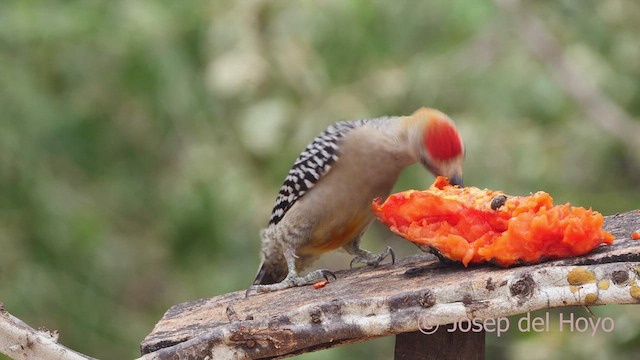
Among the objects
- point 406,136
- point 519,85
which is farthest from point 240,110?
point 406,136

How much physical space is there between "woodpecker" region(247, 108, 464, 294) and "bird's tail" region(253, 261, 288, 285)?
139 mm

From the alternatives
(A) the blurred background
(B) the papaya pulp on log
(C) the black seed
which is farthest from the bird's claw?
(A) the blurred background

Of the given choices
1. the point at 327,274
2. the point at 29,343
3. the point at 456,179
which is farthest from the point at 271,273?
the point at 29,343

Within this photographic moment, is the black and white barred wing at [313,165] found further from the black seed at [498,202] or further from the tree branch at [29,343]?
the tree branch at [29,343]

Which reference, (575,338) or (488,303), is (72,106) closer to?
(575,338)

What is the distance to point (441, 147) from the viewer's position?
13.5ft

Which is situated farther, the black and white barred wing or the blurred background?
the blurred background

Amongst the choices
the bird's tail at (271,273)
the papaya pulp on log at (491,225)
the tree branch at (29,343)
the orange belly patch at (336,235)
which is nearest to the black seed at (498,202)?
the papaya pulp on log at (491,225)

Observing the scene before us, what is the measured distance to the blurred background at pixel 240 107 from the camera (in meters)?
7.54

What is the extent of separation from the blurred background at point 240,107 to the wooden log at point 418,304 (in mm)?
3921

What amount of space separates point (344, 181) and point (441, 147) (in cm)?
56

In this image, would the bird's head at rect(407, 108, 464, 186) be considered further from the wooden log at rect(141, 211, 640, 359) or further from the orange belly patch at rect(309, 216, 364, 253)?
the wooden log at rect(141, 211, 640, 359)

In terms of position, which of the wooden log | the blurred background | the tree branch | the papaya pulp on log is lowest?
the tree branch

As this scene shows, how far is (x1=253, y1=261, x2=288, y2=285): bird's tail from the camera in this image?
16.3ft
